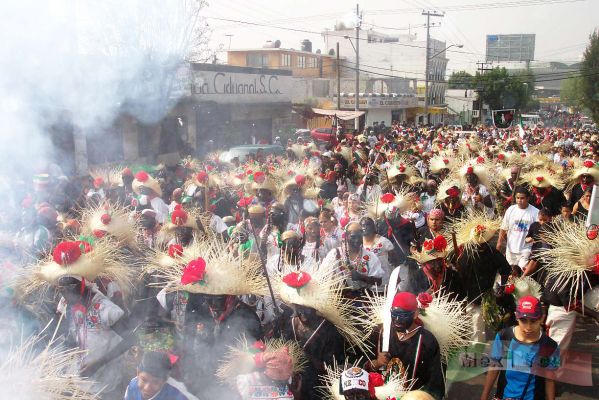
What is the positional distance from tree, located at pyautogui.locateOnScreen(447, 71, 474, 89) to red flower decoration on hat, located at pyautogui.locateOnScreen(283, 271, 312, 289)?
64.6 metres

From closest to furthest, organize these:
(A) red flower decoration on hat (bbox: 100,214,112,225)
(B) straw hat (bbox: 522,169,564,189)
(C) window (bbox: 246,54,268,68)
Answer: (A) red flower decoration on hat (bbox: 100,214,112,225)
(B) straw hat (bbox: 522,169,564,189)
(C) window (bbox: 246,54,268,68)

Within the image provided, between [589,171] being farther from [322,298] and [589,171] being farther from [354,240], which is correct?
[322,298]

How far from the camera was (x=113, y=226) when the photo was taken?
20.0 feet

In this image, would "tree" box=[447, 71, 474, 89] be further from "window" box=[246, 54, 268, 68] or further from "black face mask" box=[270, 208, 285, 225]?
"black face mask" box=[270, 208, 285, 225]

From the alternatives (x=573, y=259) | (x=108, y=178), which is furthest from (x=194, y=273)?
(x=108, y=178)

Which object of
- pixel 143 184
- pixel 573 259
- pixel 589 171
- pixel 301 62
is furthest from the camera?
pixel 301 62

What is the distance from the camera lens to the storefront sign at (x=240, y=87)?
2228 cm

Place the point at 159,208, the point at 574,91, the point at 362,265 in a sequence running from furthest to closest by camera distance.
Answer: the point at 574,91, the point at 159,208, the point at 362,265

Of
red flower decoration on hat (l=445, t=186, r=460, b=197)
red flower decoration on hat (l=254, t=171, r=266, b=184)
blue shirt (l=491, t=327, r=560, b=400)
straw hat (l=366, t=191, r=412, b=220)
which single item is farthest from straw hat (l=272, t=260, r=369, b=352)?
red flower decoration on hat (l=254, t=171, r=266, b=184)

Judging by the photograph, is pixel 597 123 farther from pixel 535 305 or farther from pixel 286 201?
pixel 535 305

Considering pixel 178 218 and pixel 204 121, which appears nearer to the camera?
pixel 178 218

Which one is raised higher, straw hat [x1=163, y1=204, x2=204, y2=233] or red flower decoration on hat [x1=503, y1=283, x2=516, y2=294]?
straw hat [x1=163, y1=204, x2=204, y2=233]

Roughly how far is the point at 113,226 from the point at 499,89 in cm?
6412

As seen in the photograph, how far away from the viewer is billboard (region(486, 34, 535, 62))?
92812 millimetres
